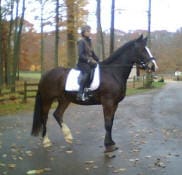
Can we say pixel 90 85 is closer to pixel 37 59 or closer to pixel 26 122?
pixel 26 122

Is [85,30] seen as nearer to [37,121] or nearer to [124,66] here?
[124,66]

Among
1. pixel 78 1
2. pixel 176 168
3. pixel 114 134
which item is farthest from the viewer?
pixel 78 1

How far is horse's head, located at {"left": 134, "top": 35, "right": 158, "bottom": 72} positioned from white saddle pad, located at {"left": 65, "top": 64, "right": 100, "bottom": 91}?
37.9 inches

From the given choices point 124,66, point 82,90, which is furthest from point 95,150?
point 124,66

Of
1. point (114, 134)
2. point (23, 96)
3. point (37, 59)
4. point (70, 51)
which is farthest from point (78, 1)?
point (37, 59)

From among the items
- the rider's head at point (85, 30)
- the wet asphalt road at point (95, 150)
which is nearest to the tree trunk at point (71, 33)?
the wet asphalt road at point (95, 150)

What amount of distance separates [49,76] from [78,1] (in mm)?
17908

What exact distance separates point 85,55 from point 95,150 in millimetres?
2079

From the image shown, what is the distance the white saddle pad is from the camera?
9.33 m

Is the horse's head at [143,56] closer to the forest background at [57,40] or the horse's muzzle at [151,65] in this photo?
the horse's muzzle at [151,65]

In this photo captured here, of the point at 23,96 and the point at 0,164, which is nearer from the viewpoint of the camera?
the point at 0,164

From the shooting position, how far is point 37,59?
212 feet

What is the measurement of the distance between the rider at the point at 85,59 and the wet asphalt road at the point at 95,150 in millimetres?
1319

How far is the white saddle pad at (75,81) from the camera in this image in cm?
933
